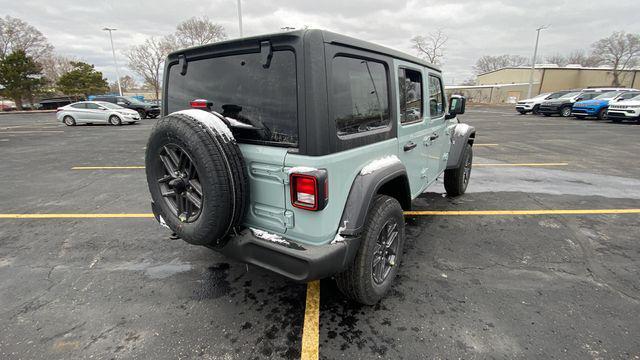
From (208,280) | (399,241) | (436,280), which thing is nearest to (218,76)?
(208,280)

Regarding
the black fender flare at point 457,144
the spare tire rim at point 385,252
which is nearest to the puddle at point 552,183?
the black fender flare at point 457,144

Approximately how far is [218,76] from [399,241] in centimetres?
196

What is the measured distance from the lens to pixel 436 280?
9.12 ft

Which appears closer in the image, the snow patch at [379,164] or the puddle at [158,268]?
the snow patch at [379,164]

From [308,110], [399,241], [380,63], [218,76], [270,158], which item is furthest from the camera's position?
[399,241]

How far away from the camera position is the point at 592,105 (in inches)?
704

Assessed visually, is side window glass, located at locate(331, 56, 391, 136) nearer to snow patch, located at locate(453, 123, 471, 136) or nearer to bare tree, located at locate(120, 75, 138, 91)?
snow patch, located at locate(453, 123, 471, 136)

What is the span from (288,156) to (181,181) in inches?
32.3

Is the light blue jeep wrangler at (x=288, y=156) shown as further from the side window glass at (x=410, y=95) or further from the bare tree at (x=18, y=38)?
the bare tree at (x=18, y=38)

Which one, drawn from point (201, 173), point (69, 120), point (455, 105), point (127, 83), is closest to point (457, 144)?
point (455, 105)

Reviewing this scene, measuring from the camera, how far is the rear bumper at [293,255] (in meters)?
1.87

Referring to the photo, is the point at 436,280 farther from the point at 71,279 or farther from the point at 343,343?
the point at 71,279

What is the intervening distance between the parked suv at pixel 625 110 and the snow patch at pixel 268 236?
20842 millimetres

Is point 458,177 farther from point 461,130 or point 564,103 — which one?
point 564,103
